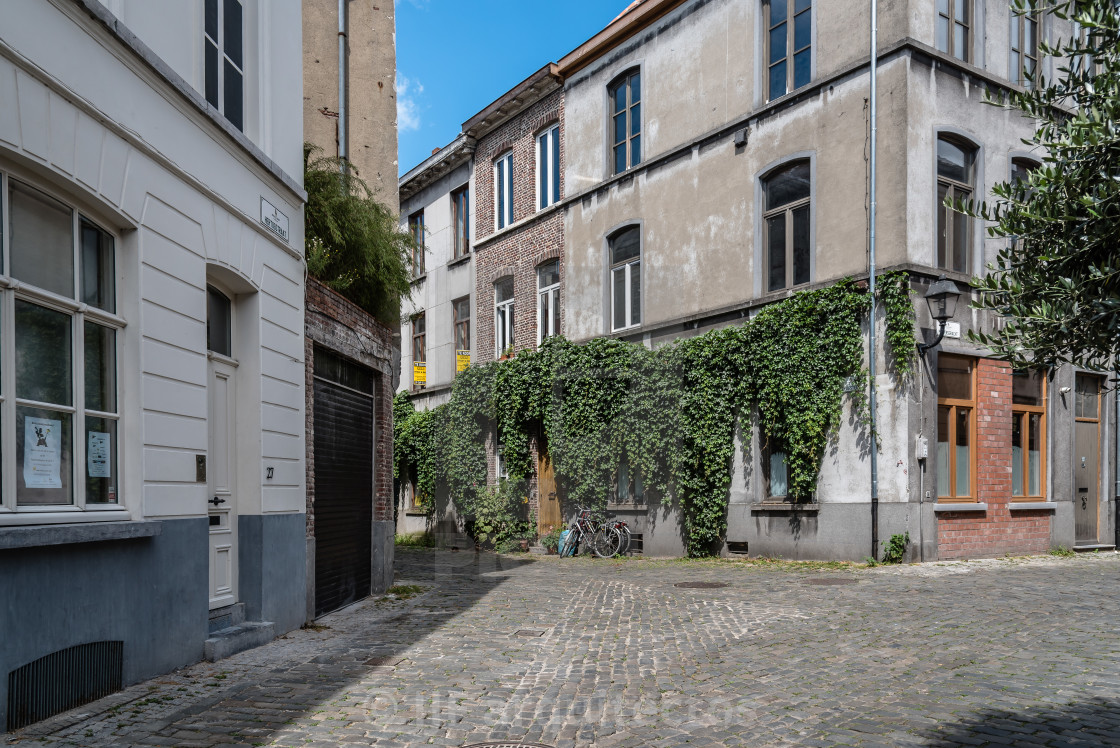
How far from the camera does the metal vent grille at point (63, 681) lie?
4953mm

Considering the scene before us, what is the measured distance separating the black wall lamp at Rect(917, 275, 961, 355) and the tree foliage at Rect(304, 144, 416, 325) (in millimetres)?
7810

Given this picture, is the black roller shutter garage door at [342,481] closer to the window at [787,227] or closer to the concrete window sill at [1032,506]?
Result: the window at [787,227]

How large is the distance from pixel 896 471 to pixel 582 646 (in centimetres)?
747

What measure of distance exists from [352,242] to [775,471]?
329 inches

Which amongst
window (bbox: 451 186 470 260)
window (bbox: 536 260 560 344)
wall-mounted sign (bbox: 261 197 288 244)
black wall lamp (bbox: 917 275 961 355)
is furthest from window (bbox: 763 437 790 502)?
window (bbox: 451 186 470 260)

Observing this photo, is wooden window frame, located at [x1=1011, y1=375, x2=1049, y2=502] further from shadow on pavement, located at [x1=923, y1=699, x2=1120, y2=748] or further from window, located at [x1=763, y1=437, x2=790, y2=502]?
shadow on pavement, located at [x1=923, y1=699, x2=1120, y2=748]

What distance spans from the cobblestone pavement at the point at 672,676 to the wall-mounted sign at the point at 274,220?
3.99 metres

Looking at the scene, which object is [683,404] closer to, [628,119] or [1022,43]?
[628,119]

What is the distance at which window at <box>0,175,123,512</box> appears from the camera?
5.19 metres

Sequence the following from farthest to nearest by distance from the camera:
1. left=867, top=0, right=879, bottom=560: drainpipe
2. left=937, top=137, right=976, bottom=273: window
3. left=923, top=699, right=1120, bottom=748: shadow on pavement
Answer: left=937, top=137, right=976, bottom=273: window, left=867, top=0, right=879, bottom=560: drainpipe, left=923, top=699, right=1120, bottom=748: shadow on pavement

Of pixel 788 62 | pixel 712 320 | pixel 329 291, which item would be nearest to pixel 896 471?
pixel 712 320

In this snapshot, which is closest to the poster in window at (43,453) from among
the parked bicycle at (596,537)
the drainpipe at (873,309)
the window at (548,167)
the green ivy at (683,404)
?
the green ivy at (683,404)

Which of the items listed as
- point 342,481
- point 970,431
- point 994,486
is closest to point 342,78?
point 342,481

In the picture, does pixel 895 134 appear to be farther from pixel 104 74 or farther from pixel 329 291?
pixel 104 74
